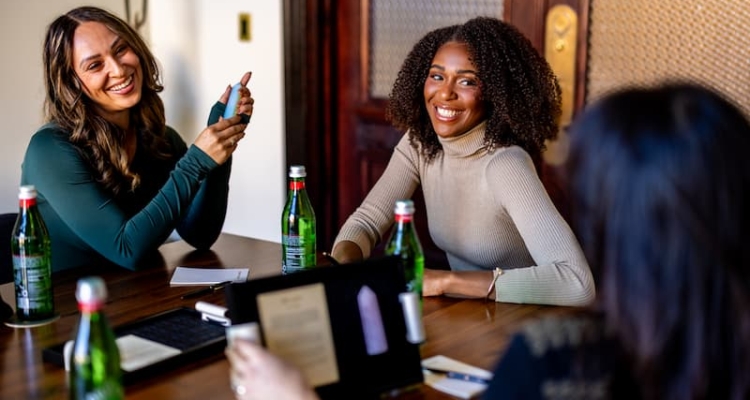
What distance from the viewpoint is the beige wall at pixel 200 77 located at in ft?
10.4

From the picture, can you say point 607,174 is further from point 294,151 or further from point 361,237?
point 294,151

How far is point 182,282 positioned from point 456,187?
0.70 meters

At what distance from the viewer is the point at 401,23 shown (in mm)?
3230

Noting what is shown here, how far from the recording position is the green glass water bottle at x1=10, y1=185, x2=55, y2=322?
58.2 inches

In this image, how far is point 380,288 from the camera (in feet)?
4.03

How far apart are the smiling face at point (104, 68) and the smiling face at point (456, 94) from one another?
752 mm

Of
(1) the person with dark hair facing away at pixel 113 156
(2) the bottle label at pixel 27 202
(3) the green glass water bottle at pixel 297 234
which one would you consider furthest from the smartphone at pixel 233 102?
(2) the bottle label at pixel 27 202

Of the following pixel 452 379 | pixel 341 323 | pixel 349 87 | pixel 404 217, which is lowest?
pixel 452 379

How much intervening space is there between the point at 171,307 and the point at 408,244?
0.46m

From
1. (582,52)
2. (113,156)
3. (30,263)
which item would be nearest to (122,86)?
(113,156)

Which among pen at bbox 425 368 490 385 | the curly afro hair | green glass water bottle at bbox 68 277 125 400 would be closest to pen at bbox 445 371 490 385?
pen at bbox 425 368 490 385

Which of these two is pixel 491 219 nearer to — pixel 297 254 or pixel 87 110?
pixel 297 254

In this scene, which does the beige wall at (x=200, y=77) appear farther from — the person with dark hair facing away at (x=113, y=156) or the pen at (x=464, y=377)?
the pen at (x=464, y=377)

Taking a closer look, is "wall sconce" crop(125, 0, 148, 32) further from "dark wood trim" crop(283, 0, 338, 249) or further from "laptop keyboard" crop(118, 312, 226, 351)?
"laptop keyboard" crop(118, 312, 226, 351)
